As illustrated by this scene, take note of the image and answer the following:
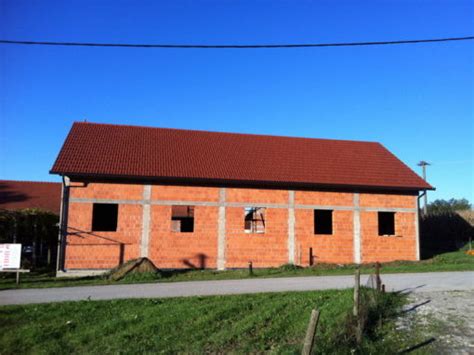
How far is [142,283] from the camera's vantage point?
14.4 m

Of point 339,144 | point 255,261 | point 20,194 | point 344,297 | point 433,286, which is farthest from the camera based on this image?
point 20,194

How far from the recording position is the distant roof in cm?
2764

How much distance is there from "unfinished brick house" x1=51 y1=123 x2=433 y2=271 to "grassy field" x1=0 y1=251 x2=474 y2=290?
1.14 meters

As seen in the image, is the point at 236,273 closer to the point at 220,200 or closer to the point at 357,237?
the point at 220,200

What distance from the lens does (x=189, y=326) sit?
26.6ft

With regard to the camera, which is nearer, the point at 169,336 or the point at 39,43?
the point at 169,336

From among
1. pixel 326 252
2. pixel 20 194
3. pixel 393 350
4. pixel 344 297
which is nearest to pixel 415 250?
pixel 326 252

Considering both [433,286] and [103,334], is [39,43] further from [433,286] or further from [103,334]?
[433,286]

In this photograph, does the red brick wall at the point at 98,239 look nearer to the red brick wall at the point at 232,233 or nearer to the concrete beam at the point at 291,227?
the red brick wall at the point at 232,233

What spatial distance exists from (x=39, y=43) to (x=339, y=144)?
18.3 m

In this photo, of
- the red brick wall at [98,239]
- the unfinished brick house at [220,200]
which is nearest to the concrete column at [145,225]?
the unfinished brick house at [220,200]

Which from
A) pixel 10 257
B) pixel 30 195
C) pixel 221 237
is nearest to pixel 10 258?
pixel 10 257

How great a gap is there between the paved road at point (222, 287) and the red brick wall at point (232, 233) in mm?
4784

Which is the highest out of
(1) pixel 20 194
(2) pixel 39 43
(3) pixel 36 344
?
(2) pixel 39 43
